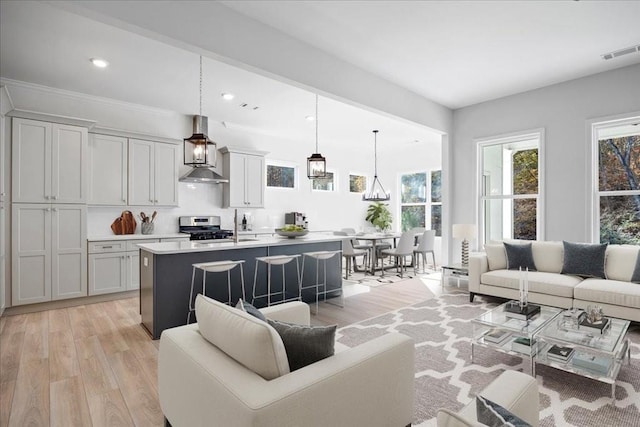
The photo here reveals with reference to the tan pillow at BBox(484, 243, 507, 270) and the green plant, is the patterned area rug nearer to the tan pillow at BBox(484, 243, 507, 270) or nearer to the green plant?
the tan pillow at BBox(484, 243, 507, 270)

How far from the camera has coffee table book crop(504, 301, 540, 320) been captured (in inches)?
115

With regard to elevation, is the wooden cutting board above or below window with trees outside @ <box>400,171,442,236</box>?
below

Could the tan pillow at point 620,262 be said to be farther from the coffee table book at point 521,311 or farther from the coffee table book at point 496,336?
the coffee table book at point 496,336

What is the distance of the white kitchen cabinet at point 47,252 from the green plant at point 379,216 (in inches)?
254

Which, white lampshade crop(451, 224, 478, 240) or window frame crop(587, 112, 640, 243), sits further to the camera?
white lampshade crop(451, 224, 478, 240)

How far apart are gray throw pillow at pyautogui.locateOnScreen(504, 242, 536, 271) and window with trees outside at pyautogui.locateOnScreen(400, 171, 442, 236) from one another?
12.9 feet

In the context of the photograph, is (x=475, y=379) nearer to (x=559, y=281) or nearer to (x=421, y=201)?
(x=559, y=281)

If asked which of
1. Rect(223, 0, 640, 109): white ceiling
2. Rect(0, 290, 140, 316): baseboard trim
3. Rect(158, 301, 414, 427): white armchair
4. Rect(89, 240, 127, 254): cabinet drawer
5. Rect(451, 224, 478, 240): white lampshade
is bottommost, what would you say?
Rect(0, 290, 140, 316): baseboard trim

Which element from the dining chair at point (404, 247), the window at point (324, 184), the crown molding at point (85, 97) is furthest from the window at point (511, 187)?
the crown molding at point (85, 97)

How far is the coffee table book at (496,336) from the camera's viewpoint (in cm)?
279

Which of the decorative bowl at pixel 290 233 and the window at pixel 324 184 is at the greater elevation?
the window at pixel 324 184

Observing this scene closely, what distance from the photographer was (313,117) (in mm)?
6234

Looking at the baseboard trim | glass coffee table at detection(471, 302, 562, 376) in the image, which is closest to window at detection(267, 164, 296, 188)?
the baseboard trim

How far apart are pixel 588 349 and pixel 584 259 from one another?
7.08 feet
